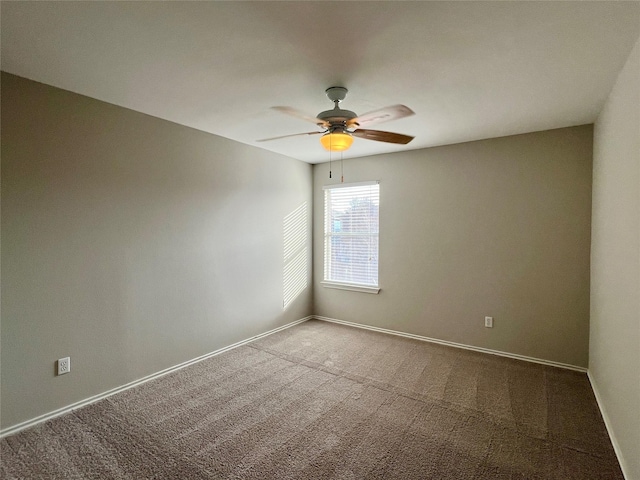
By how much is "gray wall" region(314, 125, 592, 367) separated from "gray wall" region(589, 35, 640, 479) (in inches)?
16.3

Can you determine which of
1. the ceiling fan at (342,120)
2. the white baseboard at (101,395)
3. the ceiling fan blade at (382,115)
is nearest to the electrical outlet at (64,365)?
the white baseboard at (101,395)

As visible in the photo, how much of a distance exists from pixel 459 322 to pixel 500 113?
235 centimetres

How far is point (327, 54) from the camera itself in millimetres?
1917

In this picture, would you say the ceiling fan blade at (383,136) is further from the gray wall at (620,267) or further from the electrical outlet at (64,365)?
the electrical outlet at (64,365)

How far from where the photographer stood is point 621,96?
2.10m

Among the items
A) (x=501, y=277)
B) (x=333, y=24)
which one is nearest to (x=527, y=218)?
(x=501, y=277)

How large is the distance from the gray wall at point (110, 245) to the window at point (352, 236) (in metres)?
1.31

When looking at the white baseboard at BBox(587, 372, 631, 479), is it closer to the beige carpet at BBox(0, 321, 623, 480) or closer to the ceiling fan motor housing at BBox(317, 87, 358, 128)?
the beige carpet at BBox(0, 321, 623, 480)

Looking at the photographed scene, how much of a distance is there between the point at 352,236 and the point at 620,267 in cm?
309

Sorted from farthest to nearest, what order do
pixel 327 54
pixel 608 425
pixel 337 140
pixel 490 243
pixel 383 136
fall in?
pixel 490 243
pixel 383 136
pixel 337 140
pixel 608 425
pixel 327 54

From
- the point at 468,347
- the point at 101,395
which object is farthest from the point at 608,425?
the point at 101,395

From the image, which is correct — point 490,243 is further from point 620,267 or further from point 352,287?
point 352,287

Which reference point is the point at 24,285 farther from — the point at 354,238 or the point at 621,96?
the point at 621,96

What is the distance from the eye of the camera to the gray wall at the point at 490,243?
322 cm
